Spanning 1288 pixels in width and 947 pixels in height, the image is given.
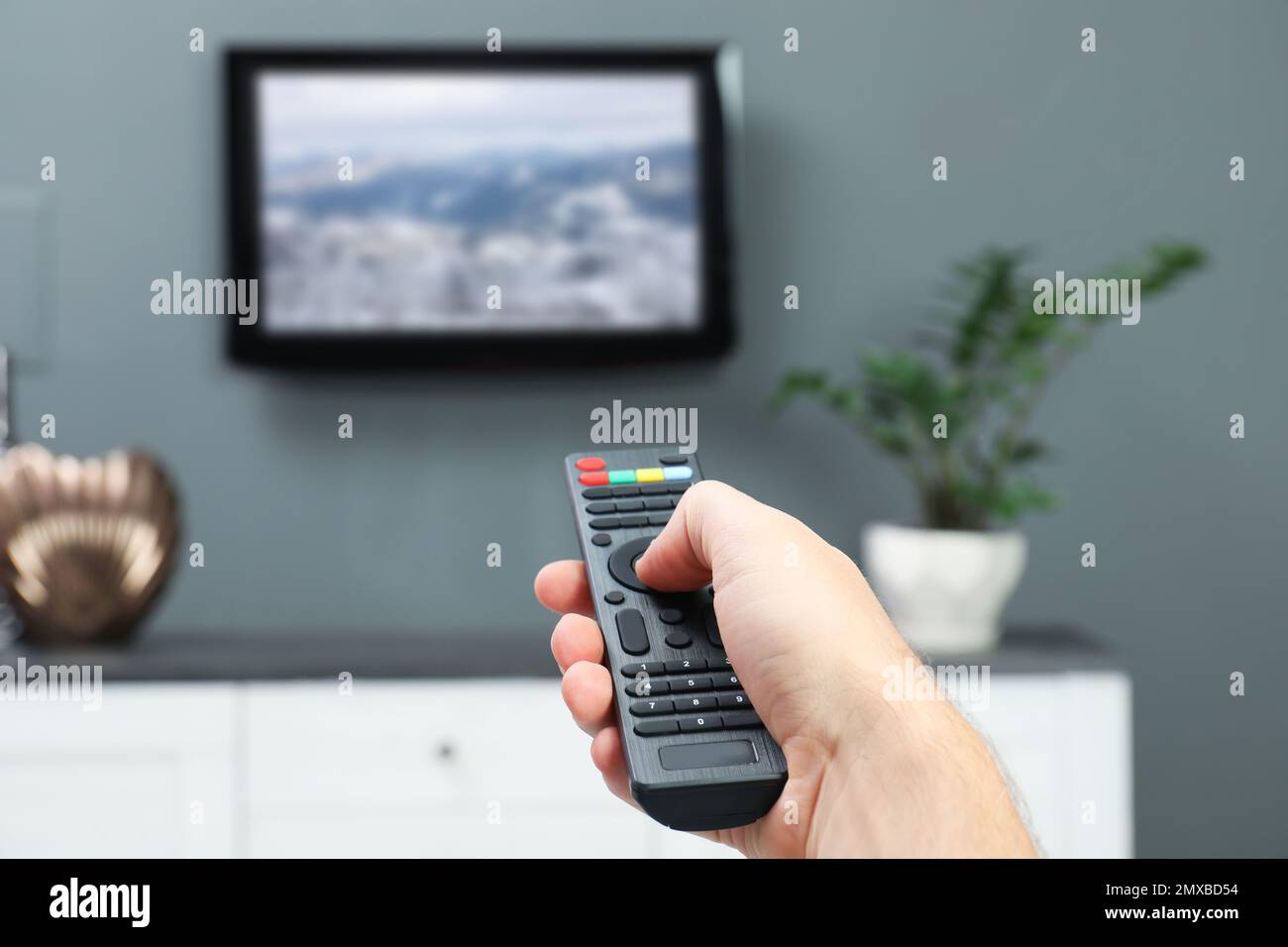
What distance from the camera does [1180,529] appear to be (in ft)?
4.42

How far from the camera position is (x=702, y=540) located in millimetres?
584

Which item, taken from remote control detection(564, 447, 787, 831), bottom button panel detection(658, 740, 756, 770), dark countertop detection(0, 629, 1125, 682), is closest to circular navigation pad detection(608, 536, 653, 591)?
remote control detection(564, 447, 787, 831)

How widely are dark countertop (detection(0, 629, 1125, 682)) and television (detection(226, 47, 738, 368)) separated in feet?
1.17

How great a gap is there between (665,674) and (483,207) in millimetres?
873

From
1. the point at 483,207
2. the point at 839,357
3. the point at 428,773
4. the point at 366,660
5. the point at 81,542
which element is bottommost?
the point at 428,773

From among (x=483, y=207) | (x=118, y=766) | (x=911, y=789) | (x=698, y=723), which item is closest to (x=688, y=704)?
(x=698, y=723)

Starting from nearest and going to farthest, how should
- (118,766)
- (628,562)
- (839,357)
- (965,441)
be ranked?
(628,562) → (118,766) → (965,441) → (839,357)

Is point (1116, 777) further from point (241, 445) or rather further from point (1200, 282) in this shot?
point (241, 445)

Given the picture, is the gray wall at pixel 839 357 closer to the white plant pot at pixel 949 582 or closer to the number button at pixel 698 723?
the white plant pot at pixel 949 582

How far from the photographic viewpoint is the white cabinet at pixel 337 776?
1.05 m

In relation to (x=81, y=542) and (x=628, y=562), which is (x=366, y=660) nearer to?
(x=81, y=542)

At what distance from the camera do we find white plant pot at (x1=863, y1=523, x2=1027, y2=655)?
3.73 feet

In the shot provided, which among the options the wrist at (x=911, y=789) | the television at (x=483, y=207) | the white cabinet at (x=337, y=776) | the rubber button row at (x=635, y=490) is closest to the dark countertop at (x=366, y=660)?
the white cabinet at (x=337, y=776)

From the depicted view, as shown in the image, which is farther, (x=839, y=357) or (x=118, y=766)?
(x=839, y=357)
